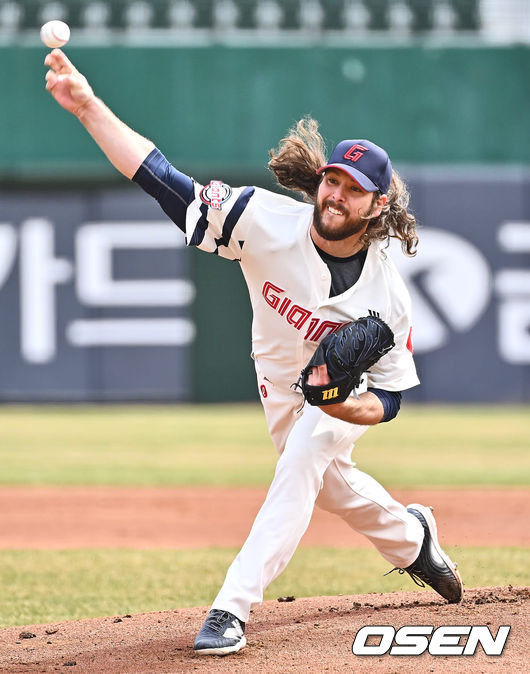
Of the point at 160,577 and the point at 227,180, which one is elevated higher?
the point at 227,180

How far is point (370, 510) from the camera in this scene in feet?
12.4

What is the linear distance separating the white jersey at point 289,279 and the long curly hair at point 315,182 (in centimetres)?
7

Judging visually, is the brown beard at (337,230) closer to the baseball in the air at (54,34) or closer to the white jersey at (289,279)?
the white jersey at (289,279)

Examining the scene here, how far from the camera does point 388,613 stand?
378 centimetres

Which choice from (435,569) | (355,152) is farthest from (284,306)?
(435,569)

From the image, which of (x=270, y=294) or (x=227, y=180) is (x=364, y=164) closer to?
(x=270, y=294)

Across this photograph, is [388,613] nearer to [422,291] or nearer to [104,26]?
[422,291]

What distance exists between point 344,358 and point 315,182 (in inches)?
28.0

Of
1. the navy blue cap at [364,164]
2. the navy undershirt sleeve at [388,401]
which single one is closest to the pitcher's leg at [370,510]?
the navy undershirt sleeve at [388,401]

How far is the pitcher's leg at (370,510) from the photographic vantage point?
373 cm

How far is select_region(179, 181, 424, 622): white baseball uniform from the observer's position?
134 inches

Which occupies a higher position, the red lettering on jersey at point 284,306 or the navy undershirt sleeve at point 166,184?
the navy undershirt sleeve at point 166,184

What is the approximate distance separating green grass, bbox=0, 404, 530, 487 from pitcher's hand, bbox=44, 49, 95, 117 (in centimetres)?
502

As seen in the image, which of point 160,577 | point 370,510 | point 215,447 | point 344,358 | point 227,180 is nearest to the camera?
point 344,358
